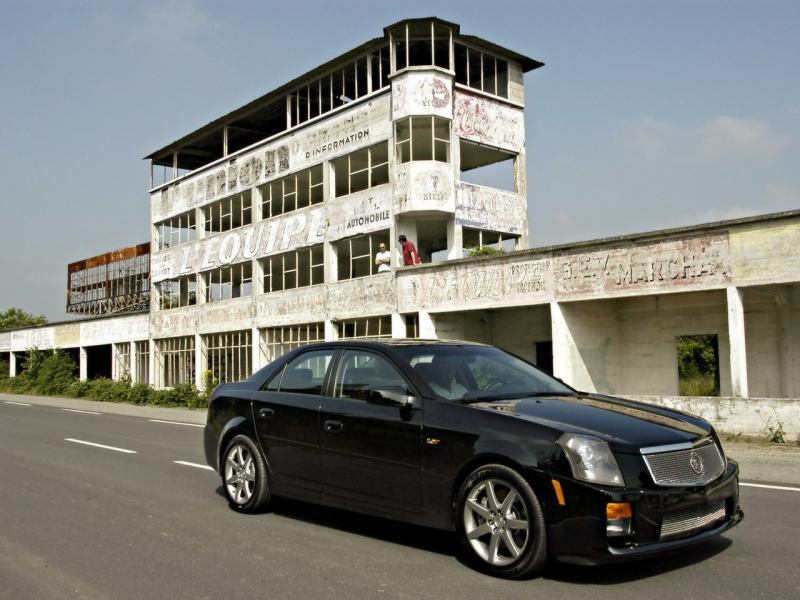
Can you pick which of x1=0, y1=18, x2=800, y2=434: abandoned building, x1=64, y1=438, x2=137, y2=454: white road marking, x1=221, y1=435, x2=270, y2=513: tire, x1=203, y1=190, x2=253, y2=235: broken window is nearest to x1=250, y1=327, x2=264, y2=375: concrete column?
x1=0, y1=18, x2=800, y2=434: abandoned building

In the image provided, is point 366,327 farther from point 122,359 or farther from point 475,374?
point 122,359

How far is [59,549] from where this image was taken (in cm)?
623

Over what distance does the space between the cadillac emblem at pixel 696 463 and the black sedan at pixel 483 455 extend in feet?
0.04

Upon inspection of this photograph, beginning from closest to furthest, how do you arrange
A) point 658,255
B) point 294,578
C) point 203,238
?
point 294,578, point 658,255, point 203,238

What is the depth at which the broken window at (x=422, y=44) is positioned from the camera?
86.0 ft

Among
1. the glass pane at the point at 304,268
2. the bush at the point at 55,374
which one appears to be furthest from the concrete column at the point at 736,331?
the bush at the point at 55,374

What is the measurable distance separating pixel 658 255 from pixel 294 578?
13.9m

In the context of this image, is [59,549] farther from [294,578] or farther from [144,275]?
[144,275]

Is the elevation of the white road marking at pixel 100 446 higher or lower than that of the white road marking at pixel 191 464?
lower

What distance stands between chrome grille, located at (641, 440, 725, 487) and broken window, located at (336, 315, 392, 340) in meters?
20.7

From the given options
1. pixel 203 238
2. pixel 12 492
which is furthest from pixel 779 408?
pixel 203 238

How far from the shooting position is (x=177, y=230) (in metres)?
41.7

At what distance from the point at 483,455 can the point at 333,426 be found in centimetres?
161

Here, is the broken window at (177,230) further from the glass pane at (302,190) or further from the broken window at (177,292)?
the glass pane at (302,190)
